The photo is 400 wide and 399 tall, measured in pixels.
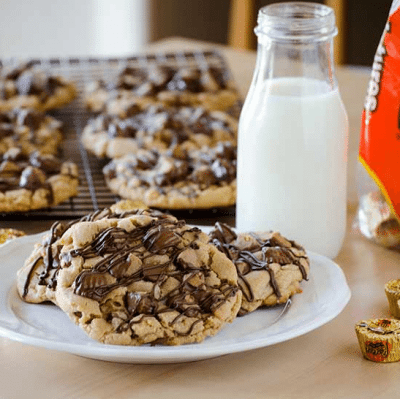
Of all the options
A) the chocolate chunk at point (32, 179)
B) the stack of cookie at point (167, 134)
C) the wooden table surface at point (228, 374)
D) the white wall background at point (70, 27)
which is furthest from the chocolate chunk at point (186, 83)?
the white wall background at point (70, 27)

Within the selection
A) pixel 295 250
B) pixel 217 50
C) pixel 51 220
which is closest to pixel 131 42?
pixel 217 50

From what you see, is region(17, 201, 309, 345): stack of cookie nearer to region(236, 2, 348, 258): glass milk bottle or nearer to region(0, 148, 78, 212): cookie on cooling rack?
region(236, 2, 348, 258): glass milk bottle

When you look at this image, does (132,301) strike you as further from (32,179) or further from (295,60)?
(32,179)

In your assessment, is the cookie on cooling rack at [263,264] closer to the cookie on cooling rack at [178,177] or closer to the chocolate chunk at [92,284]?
the chocolate chunk at [92,284]

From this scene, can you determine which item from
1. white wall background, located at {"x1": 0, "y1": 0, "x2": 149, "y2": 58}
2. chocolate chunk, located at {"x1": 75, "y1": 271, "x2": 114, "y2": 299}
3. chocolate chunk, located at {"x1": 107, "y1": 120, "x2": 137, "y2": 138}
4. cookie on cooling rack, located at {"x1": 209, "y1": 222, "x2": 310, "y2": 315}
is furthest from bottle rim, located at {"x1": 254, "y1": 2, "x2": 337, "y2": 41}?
white wall background, located at {"x1": 0, "y1": 0, "x2": 149, "y2": 58}

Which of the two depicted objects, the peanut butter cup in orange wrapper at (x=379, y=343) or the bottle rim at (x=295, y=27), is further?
the bottle rim at (x=295, y=27)

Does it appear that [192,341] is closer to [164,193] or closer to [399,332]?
[399,332]
